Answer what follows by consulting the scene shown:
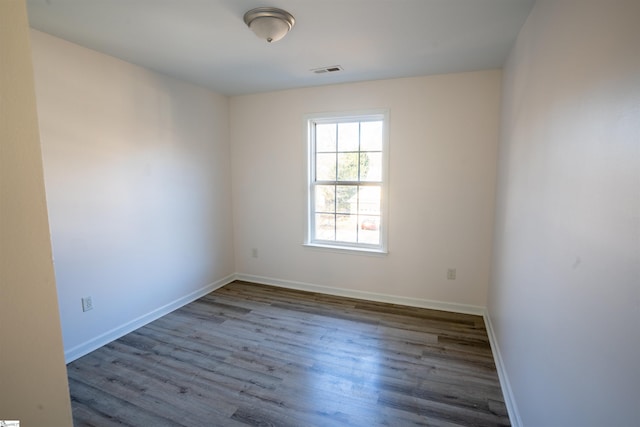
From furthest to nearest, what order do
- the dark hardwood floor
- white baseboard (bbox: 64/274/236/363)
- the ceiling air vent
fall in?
the ceiling air vent < white baseboard (bbox: 64/274/236/363) < the dark hardwood floor

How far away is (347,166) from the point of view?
11.4 ft

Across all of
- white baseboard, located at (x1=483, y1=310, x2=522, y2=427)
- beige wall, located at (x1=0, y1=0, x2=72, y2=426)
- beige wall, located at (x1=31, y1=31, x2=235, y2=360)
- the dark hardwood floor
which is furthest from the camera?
beige wall, located at (x1=31, y1=31, x2=235, y2=360)

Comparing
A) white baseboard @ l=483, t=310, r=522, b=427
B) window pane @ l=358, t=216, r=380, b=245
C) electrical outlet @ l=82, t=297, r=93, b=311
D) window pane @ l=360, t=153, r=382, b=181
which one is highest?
window pane @ l=360, t=153, r=382, b=181

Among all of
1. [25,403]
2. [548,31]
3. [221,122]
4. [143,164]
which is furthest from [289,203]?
[25,403]

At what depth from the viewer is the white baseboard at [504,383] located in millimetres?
1676

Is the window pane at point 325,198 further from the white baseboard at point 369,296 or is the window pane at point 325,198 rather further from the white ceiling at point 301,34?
the white ceiling at point 301,34

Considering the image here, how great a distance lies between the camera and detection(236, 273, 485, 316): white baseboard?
3096 millimetres

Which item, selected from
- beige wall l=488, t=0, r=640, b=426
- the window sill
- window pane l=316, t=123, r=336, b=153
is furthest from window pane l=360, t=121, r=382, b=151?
beige wall l=488, t=0, r=640, b=426

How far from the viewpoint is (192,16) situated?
188 cm

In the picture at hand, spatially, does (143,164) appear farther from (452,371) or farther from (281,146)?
(452,371)

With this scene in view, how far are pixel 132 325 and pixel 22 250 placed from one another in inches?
102

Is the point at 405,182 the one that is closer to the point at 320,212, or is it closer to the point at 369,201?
the point at 369,201

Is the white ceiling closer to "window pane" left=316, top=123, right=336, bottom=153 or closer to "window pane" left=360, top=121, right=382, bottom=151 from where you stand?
"window pane" left=360, top=121, right=382, bottom=151

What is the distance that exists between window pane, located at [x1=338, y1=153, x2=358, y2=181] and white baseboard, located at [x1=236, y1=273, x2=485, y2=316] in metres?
1.34
